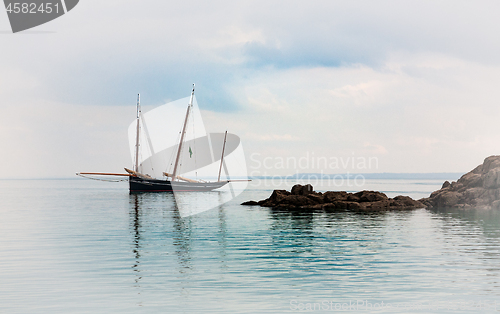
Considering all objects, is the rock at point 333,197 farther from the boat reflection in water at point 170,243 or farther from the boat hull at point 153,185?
the boat hull at point 153,185

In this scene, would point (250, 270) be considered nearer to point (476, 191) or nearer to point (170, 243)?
point (170, 243)

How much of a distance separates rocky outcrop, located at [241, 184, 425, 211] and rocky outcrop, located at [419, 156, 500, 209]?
3968 mm

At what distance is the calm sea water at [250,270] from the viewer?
14.9 m

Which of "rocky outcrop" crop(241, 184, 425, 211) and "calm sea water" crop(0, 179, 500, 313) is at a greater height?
"rocky outcrop" crop(241, 184, 425, 211)

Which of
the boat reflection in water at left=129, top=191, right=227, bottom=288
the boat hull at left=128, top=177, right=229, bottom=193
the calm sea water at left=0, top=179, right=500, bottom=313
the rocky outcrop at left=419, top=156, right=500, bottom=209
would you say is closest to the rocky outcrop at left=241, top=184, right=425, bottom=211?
the rocky outcrop at left=419, top=156, right=500, bottom=209

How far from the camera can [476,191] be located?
209 feet

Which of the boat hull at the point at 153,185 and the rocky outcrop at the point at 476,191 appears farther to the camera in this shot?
the boat hull at the point at 153,185

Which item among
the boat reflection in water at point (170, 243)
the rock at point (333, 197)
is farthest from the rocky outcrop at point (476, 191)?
the boat reflection in water at point (170, 243)

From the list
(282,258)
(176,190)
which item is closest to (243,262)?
(282,258)

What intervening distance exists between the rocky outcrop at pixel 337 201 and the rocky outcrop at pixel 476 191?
3968 millimetres

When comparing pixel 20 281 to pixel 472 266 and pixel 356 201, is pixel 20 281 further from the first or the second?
pixel 356 201

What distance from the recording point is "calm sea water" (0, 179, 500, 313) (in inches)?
586

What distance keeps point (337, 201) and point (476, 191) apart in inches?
790

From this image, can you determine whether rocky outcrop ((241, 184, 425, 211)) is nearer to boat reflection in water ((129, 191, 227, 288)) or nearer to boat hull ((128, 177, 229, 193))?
boat reflection in water ((129, 191, 227, 288))
